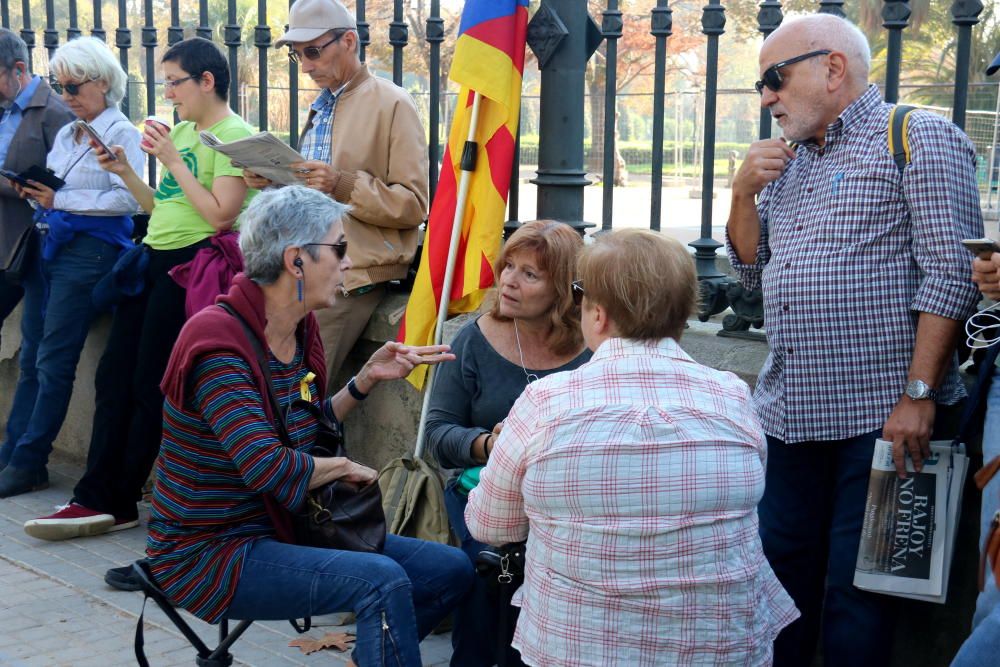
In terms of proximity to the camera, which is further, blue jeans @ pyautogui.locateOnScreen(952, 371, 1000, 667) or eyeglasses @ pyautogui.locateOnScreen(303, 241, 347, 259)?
eyeglasses @ pyautogui.locateOnScreen(303, 241, 347, 259)

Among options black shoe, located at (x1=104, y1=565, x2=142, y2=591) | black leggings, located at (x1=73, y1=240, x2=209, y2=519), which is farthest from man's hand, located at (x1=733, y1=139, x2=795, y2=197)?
black shoe, located at (x1=104, y1=565, x2=142, y2=591)

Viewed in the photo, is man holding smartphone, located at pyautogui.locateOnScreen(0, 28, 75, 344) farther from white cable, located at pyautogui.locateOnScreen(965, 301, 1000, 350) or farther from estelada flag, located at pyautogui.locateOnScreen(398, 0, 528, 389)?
white cable, located at pyautogui.locateOnScreen(965, 301, 1000, 350)

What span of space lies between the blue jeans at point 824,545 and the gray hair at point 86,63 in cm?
371

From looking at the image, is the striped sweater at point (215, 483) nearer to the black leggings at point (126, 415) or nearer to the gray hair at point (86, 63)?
the black leggings at point (126, 415)

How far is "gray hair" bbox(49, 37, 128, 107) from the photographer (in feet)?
18.8

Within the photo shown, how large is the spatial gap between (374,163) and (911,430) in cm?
242

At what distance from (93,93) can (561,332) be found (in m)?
3.03

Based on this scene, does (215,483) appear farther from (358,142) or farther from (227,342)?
(358,142)

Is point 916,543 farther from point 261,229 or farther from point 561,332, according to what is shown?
point 261,229

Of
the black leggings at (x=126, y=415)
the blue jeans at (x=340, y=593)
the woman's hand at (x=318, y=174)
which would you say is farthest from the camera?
the black leggings at (x=126, y=415)

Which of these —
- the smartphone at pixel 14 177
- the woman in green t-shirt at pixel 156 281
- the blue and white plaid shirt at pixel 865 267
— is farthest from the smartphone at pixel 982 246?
the smartphone at pixel 14 177

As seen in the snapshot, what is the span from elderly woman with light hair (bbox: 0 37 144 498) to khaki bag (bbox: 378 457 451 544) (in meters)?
2.26

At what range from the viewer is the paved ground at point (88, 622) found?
4.30m

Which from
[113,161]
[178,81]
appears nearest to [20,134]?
[113,161]
